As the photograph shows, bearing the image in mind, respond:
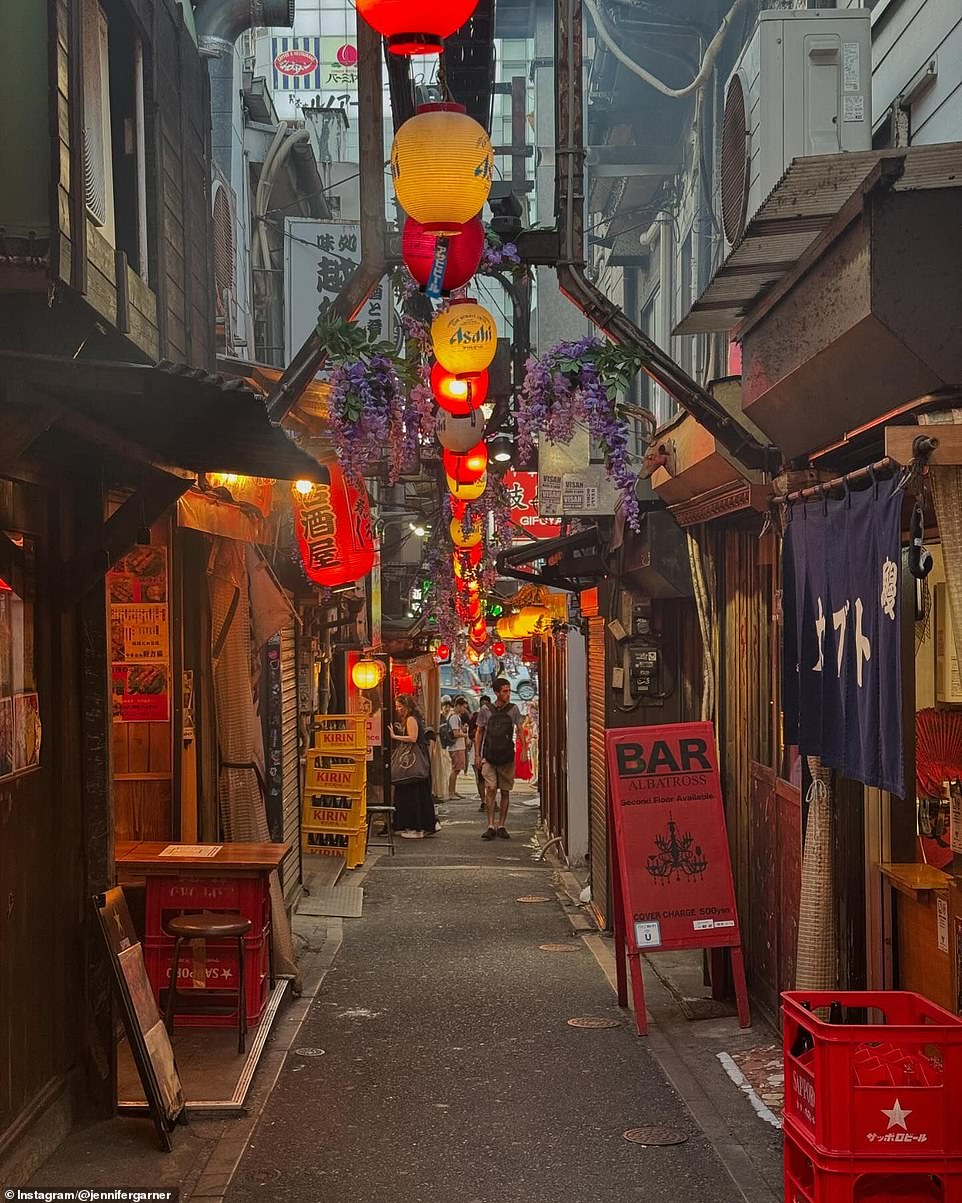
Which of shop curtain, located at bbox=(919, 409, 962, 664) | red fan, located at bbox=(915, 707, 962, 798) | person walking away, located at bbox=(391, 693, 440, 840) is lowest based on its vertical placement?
person walking away, located at bbox=(391, 693, 440, 840)

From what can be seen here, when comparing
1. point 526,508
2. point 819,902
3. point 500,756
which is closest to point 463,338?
point 819,902

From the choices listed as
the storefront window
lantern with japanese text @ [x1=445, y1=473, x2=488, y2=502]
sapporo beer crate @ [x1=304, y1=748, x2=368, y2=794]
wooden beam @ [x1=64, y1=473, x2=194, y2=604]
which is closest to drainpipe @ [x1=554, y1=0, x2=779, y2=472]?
wooden beam @ [x1=64, y1=473, x2=194, y2=604]

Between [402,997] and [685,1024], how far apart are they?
8.61 ft

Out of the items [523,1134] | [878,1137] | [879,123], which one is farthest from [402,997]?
[879,123]

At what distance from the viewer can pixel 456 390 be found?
997 cm

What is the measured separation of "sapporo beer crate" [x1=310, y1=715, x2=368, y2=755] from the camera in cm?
2014

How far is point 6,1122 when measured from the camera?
7199mm

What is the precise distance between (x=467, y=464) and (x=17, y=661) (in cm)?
629

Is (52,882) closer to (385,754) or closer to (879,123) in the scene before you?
(879,123)

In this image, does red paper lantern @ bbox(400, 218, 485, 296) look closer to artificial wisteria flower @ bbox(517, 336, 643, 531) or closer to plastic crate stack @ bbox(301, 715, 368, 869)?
artificial wisteria flower @ bbox(517, 336, 643, 531)

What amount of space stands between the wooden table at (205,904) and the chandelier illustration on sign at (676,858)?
301 cm

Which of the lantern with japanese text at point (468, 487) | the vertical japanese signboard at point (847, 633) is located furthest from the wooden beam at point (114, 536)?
the lantern with japanese text at point (468, 487)

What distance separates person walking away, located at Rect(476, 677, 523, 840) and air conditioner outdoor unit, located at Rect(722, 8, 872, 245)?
17.9 metres

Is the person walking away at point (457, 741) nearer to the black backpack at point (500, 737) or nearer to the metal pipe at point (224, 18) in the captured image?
the black backpack at point (500, 737)
